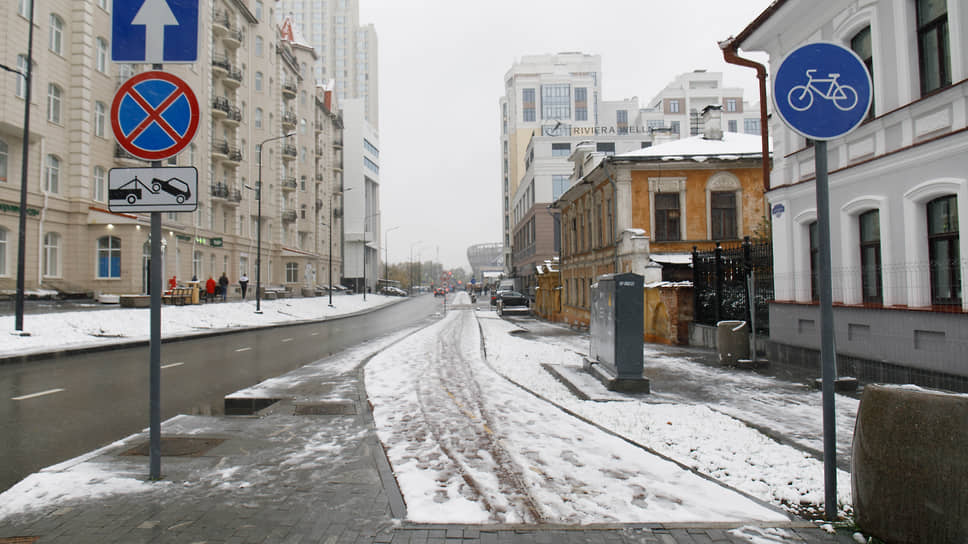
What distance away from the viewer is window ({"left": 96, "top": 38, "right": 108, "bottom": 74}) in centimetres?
2905

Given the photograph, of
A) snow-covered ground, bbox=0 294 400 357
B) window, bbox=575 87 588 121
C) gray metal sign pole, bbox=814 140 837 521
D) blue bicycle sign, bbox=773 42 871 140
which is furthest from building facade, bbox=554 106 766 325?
window, bbox=575 87 588 121

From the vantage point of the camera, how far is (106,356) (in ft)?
44.5

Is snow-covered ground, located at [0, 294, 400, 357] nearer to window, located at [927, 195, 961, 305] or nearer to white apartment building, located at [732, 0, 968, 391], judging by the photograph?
white apartment building, located at [732, 0, 968, 391]

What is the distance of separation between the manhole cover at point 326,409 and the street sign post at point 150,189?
332 cm

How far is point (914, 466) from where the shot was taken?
10.1 ft

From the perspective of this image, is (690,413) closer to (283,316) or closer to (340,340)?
(340,340)

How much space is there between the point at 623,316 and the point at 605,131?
64.2m

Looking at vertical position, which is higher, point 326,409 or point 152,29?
point 152,29

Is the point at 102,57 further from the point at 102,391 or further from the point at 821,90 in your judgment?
the point at 821,90

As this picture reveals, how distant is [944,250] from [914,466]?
7.73 meters

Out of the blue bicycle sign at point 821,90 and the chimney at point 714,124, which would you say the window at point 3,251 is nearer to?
the blue bicycle sign at point 821,90

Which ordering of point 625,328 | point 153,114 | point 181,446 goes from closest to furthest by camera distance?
1. point 153,114
2. point 181,446
3. point 625,328

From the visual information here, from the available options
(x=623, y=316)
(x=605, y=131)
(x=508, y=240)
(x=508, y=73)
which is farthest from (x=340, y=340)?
(x=508, y=73)

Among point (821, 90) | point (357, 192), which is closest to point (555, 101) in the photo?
point (357, 192)
